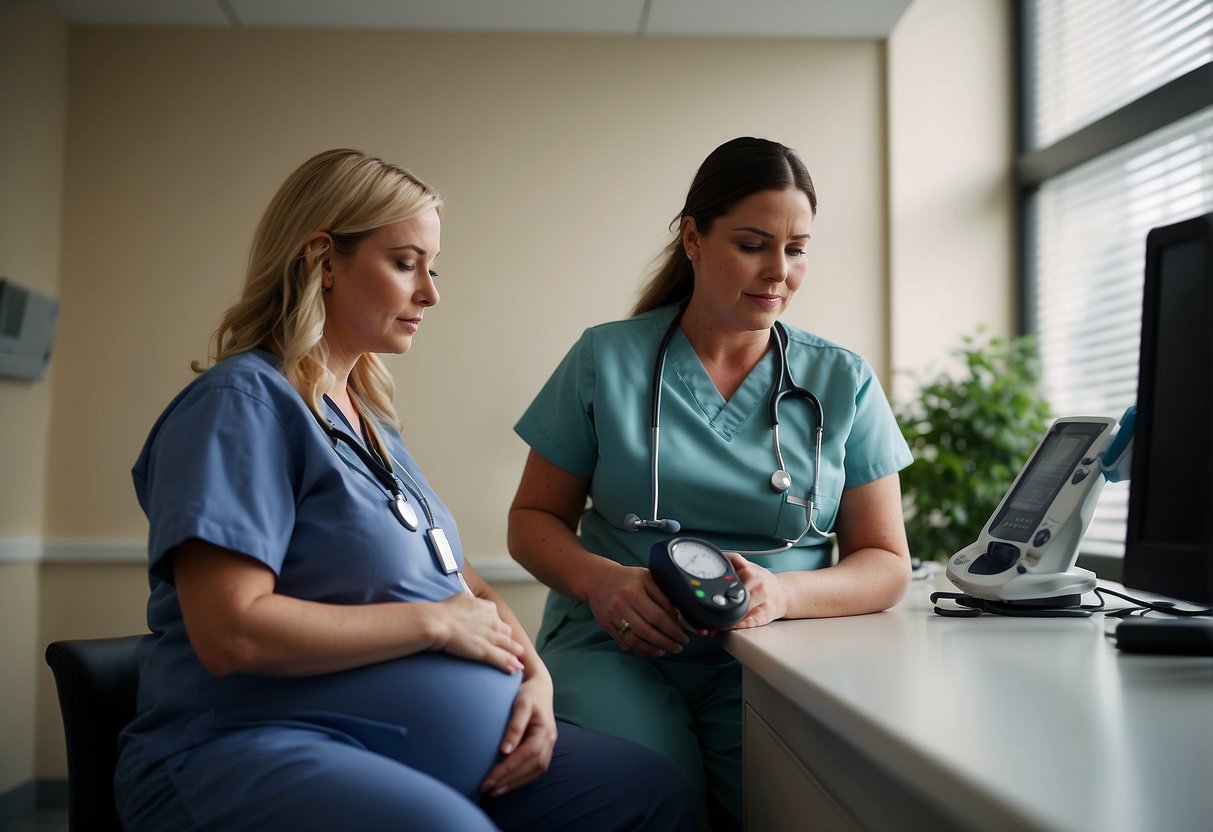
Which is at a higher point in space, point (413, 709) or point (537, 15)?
point (537, 15)

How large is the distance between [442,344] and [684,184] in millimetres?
907

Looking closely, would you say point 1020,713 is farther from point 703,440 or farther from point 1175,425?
point 703,440

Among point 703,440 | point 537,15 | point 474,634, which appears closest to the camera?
point 474,634

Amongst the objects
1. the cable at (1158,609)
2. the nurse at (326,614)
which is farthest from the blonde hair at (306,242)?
the cable at (1158,609)

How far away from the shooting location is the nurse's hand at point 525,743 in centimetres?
118

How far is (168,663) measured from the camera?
111 cm

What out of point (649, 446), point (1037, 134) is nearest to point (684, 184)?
point (1037, 134)

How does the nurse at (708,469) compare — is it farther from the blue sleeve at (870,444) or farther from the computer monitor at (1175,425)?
the computer monitor at (1175,425)

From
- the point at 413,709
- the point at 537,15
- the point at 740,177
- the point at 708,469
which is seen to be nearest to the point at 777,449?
the point at 708,469

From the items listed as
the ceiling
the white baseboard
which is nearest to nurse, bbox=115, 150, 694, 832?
the white baseboard

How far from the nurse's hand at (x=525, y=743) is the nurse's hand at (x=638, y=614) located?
0.46ft

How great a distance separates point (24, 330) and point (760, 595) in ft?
7.85

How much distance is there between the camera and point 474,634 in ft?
3.84

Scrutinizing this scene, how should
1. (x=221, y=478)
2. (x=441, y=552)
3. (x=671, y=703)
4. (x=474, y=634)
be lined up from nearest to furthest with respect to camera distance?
(x=221, y=478)
(x=474, y=634)
(x=441, y=552)
(x=671, y=703)
